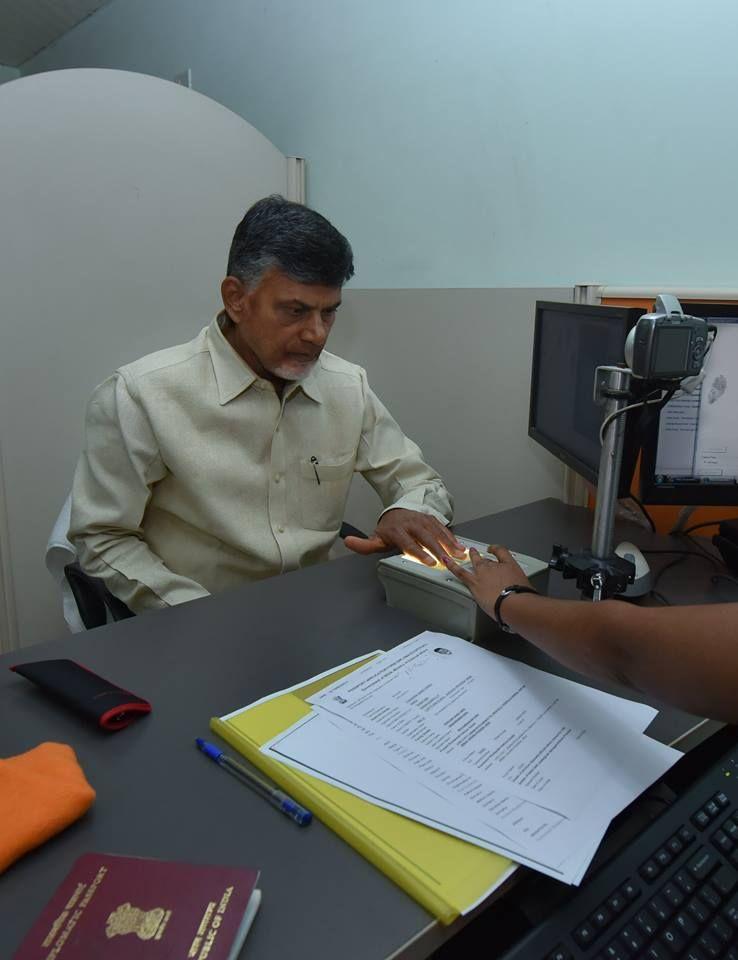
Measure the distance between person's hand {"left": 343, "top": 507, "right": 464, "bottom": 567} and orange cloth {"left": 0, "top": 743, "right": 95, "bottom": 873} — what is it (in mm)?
585

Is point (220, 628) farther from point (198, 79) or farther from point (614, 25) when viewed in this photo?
point (198, 79)

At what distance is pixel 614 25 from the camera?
1502mm

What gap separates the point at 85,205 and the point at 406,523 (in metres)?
1.28

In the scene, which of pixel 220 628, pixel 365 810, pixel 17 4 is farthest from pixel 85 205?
pixel 17 4

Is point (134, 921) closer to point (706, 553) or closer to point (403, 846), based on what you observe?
point (403, 846)

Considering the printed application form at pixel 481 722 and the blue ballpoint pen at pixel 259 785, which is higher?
the printed application form at pixel 481 722

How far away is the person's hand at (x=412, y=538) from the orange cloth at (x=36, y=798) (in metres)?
0.58

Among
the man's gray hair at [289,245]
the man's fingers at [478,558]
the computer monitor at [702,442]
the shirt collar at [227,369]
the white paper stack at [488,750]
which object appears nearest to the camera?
the white paper stack at [488,750]

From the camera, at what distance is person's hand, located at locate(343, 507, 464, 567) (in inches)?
44.0

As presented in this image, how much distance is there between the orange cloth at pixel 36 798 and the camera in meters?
0.57

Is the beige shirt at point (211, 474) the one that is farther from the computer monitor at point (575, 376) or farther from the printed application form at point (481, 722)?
the printed application form at point (481, 722)

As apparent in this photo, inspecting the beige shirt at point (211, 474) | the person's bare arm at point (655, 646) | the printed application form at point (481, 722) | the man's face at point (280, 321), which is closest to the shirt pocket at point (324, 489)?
the beige shirt at point (211, 474)

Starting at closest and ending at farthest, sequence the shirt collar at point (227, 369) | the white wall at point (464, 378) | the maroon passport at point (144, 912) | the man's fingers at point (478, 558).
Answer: the maroon passport at point (144, 912) < the man's fingers at point (478, 558) < the shirt collar at point (227, 369) < the white wall at point (464, 378)

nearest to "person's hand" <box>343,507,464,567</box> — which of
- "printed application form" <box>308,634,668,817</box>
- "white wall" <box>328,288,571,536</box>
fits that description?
"printed application form" <box>308,634,668,817</box>
